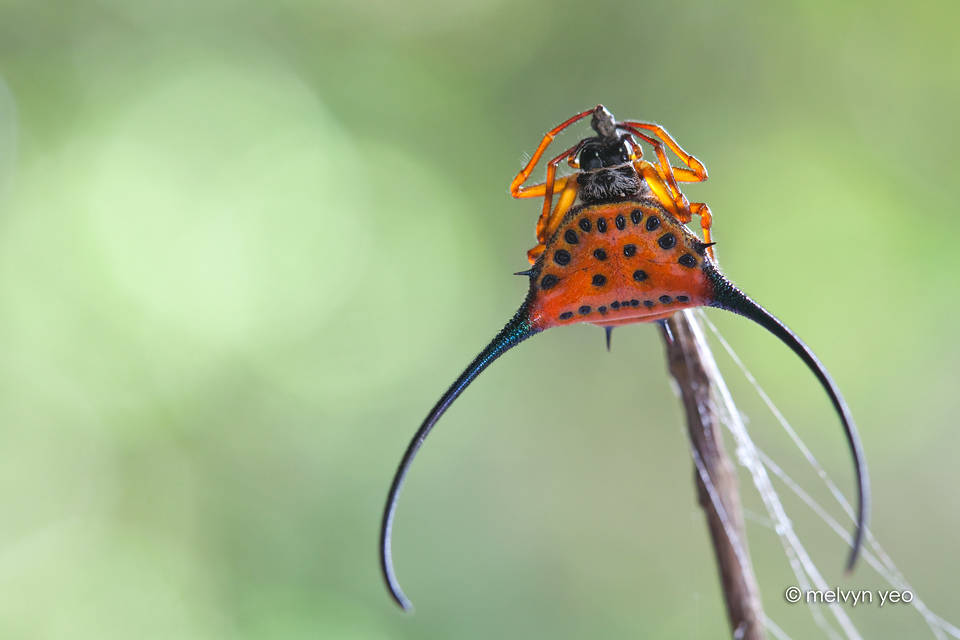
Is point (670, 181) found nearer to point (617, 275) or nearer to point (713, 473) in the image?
point (617, 275)

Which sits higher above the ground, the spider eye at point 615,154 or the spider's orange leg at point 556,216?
the spider eye at point 615,154

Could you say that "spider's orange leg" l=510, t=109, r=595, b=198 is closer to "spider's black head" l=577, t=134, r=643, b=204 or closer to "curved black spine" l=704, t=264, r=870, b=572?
"spider's black head" l=577, t=134, r=643, b=204

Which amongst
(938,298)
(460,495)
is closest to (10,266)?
(460,495)

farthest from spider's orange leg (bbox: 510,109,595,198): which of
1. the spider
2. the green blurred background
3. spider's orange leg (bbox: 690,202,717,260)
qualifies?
the green blurred background

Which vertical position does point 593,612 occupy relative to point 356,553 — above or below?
below

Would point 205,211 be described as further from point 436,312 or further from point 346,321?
point 436,312

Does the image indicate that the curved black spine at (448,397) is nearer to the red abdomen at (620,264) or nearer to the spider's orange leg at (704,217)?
the red abdomen at (620,264)

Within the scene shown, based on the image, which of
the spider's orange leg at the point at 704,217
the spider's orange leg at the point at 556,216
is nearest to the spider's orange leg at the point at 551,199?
the spider's orange leg at the point at 556,216
